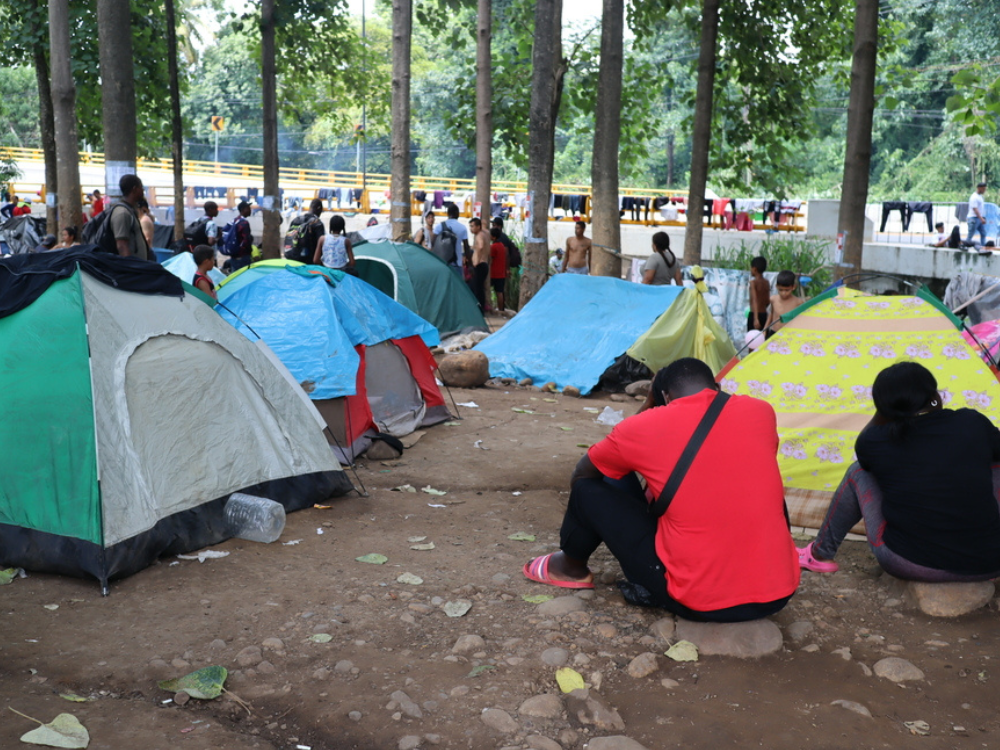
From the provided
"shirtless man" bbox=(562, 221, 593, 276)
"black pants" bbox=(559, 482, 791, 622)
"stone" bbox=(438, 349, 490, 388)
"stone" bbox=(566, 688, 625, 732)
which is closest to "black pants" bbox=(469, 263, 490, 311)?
"shirtless man" bbox=(562, 221, 593, 276)

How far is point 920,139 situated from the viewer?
118ft

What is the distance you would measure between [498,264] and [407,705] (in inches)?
466

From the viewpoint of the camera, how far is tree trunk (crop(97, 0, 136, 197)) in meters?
7.67

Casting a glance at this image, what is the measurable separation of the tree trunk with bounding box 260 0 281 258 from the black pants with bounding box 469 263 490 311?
3247mm

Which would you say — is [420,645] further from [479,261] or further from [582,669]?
[479,261]

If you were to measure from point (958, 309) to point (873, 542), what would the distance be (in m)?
4.86

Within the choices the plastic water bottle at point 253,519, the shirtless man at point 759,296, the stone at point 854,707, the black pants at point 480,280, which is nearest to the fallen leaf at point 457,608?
→ the plastic water bottle at point 253,519

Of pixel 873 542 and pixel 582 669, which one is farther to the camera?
pixel 873 542

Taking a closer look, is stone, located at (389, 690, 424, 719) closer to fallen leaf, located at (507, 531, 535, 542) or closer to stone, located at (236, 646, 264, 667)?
stone, located at (236, 646, 264, 667)

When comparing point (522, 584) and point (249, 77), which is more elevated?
point (249, 77)

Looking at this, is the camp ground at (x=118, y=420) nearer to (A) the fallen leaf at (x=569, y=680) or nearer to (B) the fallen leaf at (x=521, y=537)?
(B) the fallen leaf at (x=521, y=537)

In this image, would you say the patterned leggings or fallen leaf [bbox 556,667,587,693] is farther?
the patterned leggings

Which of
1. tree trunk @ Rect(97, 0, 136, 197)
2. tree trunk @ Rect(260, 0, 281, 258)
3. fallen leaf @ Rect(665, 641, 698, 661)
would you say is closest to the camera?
fallen leaf @ Rect(665, 641, 698, 661)

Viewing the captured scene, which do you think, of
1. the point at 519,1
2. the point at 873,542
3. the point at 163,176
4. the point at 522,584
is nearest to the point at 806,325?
the point at 873,542
